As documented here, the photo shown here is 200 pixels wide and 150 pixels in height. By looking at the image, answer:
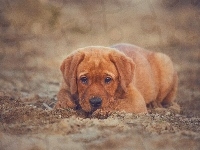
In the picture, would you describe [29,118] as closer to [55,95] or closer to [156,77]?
[55,95]

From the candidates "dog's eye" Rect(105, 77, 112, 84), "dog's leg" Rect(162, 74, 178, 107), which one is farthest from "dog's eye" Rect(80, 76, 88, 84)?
"dog's leg" Rect(162, 74, 178, 107)

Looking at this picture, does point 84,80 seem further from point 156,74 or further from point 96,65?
point 156,74

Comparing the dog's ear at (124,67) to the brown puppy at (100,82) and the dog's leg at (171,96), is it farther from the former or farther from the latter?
the dog's leg at (171,96)

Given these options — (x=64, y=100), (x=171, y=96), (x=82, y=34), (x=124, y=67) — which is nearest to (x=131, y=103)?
(x=124, y=67)

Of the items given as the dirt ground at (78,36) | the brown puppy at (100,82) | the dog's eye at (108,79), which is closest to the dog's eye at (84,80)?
the brown puppy at (100,82)

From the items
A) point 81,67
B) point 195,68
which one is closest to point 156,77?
point 195,68
